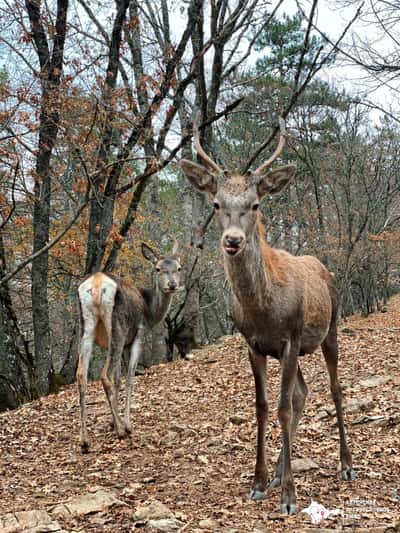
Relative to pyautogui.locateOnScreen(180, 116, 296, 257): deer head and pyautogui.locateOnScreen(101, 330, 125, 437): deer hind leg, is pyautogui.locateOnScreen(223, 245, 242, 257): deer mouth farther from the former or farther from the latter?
pyautogui.locateOnScreen(101, 330, 125, 437): deer hind leg

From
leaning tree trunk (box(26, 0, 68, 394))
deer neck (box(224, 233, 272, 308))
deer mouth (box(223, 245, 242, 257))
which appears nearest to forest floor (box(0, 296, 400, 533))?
leaning tree trunk (box(26, 0, 68, 394))

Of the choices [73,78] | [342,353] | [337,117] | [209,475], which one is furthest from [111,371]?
[337,117]

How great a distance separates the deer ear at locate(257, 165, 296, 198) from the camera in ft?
16.3

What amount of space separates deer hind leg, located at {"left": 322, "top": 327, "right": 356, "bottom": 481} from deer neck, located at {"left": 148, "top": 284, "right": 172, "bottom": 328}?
12.4ft

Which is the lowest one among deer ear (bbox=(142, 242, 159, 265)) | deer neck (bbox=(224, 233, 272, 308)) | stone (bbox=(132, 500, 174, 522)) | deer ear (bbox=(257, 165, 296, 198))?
stone (bbox=(132, 500, 174, 522))

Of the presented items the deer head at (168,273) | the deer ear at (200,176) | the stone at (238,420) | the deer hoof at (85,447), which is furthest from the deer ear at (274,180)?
the deer head at (168,273)

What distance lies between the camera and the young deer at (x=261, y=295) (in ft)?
15.2

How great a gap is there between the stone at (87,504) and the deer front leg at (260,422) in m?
1.13

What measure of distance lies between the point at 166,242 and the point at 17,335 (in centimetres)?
981

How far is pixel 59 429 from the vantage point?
26.4ft

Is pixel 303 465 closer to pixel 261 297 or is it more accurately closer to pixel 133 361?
pixel 261 297

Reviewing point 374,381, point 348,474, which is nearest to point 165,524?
point 348,474

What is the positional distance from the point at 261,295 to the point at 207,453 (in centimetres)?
238

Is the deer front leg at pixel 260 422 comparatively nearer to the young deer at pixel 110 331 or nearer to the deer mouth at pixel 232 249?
the deer mouth at pixel 232 249
